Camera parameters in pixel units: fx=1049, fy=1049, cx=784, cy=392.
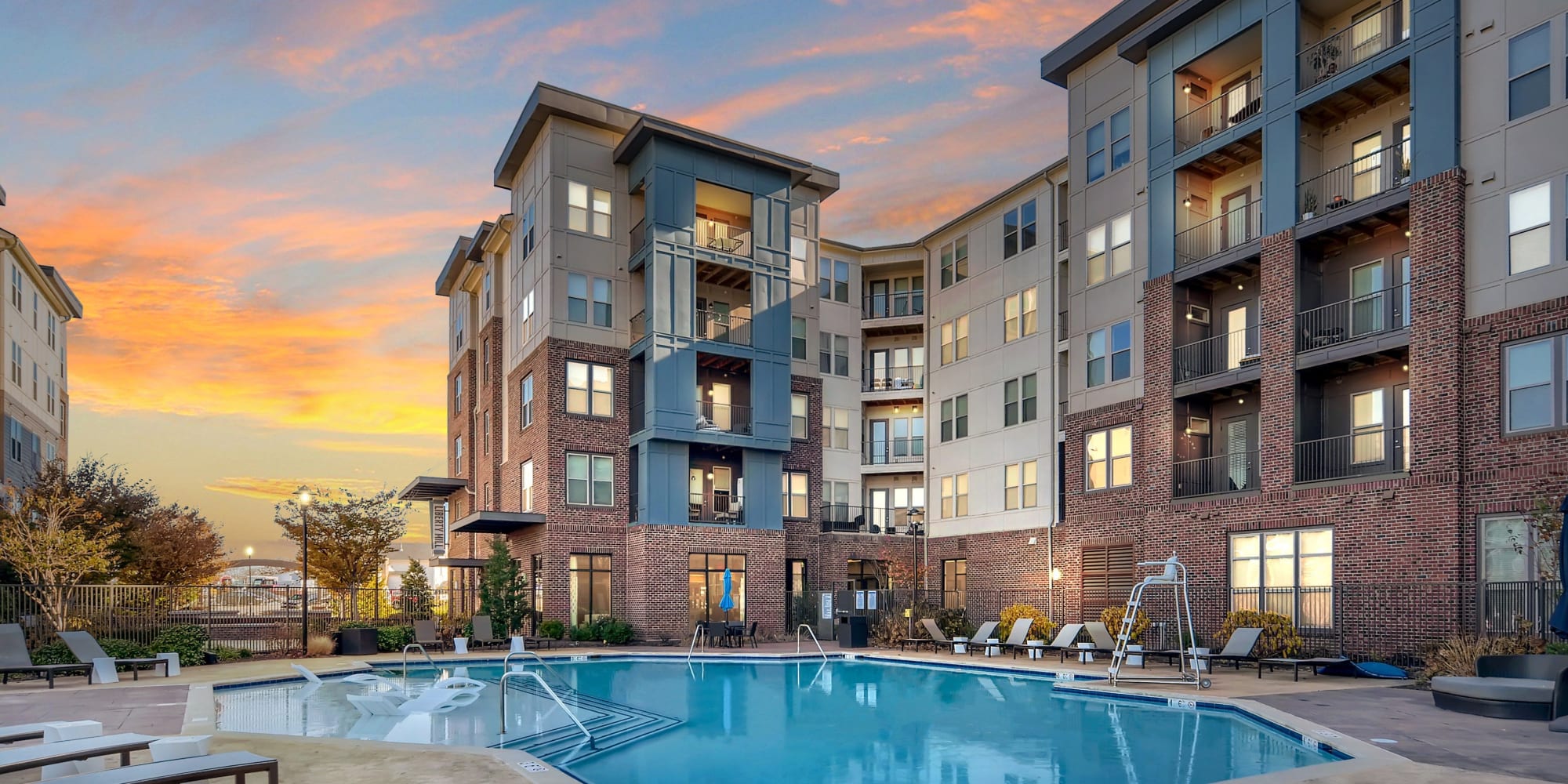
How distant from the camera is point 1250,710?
1505 cm

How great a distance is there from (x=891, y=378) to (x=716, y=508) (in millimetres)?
11669

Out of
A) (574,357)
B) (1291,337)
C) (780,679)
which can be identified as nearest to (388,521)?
(574,357)

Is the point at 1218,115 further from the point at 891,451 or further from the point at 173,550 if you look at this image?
the point at 173,550

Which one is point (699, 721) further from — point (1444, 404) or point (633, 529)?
point (633, 529)

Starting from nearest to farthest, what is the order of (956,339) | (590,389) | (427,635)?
(427,635) < (590,389) < (956,339)

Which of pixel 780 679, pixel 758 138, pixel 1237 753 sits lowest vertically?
pixel 780 679

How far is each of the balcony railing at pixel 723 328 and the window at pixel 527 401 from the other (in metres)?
6.04

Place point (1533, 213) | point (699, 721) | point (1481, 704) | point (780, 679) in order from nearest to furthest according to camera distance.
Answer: point (1481, 704) → point (699, 721) → point (1533, 213) → point (780, 679)

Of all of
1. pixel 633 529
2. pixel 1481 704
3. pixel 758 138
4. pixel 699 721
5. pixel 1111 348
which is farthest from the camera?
pixel 758 138

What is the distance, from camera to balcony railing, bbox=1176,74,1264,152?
26828mm

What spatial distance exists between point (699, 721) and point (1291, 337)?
16.2m

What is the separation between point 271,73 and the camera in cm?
2423

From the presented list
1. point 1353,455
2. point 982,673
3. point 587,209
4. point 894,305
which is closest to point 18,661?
point 982,673

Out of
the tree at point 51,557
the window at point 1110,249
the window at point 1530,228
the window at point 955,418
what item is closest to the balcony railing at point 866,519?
the window at point 955,418
